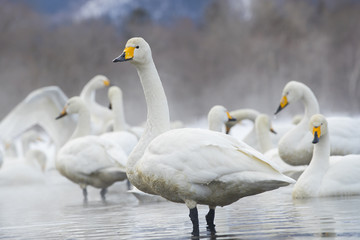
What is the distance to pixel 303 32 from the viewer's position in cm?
1841

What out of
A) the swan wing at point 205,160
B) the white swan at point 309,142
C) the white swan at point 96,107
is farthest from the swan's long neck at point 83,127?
the swan wing at point 205,160

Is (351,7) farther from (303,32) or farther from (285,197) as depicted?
(285,197)

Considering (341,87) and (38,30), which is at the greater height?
(38,30)

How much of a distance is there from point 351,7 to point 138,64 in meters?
14.3

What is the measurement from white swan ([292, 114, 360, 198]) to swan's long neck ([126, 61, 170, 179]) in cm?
141

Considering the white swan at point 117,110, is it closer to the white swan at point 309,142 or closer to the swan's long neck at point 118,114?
the swan's long neck at point 118,114

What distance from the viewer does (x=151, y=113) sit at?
4.84 meters

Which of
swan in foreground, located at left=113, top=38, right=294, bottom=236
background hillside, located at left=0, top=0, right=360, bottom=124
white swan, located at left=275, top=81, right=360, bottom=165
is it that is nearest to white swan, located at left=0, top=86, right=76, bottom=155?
background hillside, located at left=0, top=0, right=360, bottom=124

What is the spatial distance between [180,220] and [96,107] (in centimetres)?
840

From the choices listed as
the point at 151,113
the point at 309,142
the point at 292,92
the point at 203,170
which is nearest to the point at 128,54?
the point at 151,113

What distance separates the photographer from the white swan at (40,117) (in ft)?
41.2

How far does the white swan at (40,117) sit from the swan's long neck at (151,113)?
25.0 feet

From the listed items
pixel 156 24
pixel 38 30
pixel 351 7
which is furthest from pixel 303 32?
pixel 38 30

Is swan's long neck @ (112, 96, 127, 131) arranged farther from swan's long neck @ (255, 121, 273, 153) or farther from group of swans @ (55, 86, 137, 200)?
group of swans @ (55, 86, 137, 200)
